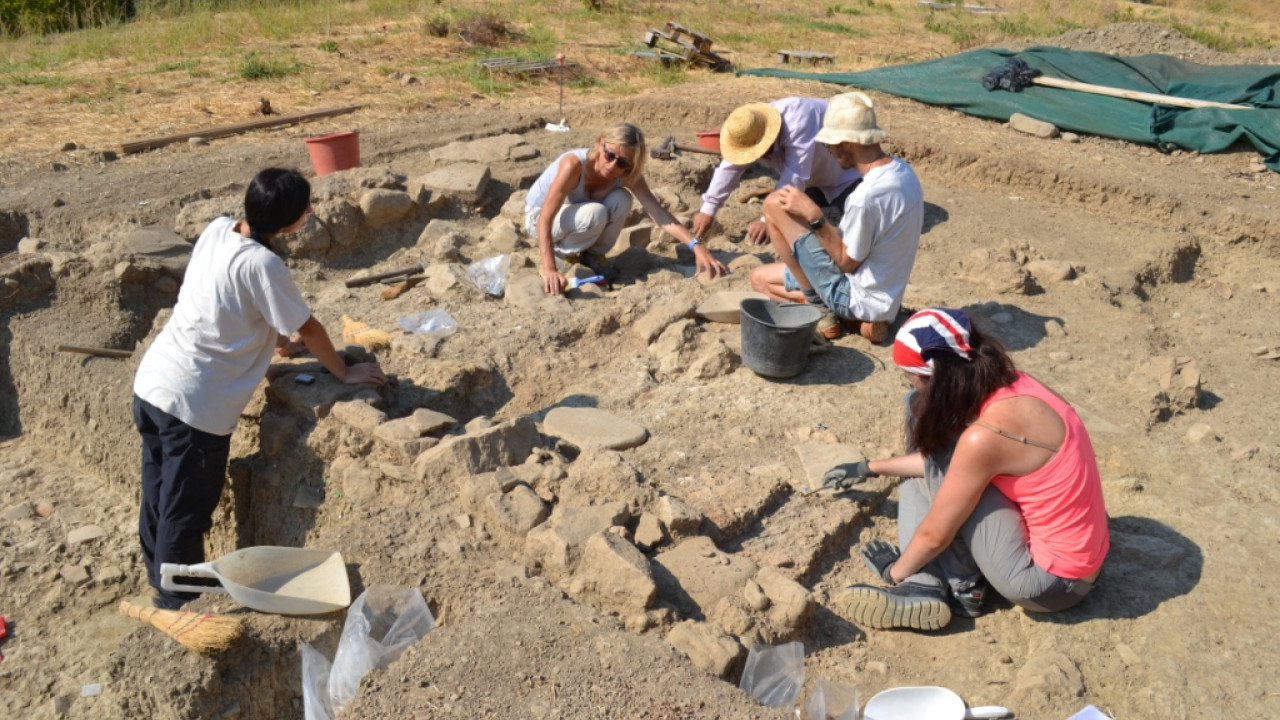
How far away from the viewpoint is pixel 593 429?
4023 mm

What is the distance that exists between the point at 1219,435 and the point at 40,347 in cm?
586

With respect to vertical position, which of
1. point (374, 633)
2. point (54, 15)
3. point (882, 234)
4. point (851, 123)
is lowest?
point (374, 633)

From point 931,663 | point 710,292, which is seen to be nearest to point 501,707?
point 931,663

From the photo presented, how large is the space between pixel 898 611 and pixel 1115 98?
26.1 ft

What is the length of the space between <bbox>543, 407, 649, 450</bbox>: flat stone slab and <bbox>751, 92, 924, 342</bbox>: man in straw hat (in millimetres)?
1324

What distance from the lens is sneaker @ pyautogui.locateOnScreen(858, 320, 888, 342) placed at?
476 centimetres

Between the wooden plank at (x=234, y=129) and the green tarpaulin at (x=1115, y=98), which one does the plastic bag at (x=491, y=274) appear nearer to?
the wooden plank at (x=234, y=129)

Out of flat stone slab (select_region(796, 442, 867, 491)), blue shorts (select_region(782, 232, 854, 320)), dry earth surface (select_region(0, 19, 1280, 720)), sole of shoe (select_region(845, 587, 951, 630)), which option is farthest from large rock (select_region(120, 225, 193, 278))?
sole of shoe (select_region(845, 587, 951, 630))

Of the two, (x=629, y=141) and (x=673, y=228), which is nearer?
(x=629, y=141)

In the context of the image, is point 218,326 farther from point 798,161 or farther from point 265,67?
point 265,67

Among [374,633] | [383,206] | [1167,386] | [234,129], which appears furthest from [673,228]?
[234,129]

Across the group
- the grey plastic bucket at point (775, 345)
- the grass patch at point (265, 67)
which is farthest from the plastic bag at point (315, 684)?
the grass patch at point (265, 67)

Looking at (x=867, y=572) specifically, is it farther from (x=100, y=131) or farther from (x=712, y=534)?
(x=100, y=131)

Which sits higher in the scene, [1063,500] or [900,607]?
[1063,500]
